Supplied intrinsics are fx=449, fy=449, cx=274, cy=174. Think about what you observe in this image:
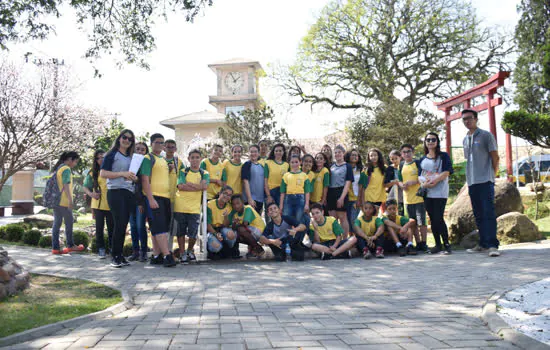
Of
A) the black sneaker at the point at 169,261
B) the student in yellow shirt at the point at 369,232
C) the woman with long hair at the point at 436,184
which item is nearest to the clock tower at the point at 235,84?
the student in yellow shirt at the point at 369,232

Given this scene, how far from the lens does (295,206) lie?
7793 mm

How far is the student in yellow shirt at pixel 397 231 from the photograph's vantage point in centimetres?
769

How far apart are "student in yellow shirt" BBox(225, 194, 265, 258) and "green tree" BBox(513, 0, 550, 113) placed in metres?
37.5

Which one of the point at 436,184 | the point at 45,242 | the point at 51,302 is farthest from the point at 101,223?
the point at 436,184

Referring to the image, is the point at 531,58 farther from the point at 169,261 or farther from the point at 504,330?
the point at 504,330

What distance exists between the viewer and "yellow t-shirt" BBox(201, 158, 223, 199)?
26.3ft

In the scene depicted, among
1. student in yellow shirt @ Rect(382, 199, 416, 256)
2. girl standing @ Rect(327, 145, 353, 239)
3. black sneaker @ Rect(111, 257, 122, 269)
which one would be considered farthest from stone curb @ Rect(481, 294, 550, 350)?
black sneaker @ Rect(111, 257, 122, 269)

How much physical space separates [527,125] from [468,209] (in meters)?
11.4

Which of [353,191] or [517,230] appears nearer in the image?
[517,230]

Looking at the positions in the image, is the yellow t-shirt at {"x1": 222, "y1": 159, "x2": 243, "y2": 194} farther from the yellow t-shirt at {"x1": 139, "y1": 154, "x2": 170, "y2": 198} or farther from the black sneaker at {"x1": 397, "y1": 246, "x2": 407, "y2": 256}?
the black sneaker at {"x1": 397, "y1": 246, "x2": 407, "y2": 256}

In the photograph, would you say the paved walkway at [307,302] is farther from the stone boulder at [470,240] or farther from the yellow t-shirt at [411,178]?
the yellow t-shirt at [411,178]

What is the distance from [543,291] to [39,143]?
49.8 feet

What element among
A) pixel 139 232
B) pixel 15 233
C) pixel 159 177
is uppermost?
pixel 159 177

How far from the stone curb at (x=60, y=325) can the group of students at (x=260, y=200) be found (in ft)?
8.34
